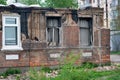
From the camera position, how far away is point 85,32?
2436 centimetres

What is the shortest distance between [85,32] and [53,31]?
84.4 inches

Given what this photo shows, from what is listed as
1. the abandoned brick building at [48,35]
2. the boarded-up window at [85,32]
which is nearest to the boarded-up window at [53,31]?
the abandoned brick building at [48,35]

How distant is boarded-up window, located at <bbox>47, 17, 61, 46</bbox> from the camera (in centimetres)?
2334

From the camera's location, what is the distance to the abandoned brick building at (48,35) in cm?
2223

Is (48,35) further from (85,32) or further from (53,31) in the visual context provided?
(85,32)

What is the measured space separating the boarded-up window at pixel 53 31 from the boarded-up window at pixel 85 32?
4.96 feet

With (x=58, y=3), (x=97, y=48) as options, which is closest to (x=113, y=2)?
(x=58, y=3)

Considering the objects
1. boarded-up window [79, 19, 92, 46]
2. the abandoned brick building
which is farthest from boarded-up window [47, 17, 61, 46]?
boarded-up window [79, 19, 92, 46]

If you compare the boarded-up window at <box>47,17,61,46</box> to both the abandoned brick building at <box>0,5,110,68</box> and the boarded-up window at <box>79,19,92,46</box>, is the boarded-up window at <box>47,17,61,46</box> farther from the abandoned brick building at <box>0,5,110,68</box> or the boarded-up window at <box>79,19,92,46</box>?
the boarded-up window at <box>79,19,92,46</box>

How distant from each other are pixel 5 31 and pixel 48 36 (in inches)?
104

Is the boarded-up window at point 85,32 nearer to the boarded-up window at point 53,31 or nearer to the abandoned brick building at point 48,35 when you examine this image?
the abandoned brick building at point 48,35

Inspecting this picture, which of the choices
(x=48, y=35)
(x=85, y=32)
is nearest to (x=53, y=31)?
(x=48, y=35)

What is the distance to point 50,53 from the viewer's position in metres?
23.0

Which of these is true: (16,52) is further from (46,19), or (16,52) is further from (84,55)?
(84,55)
